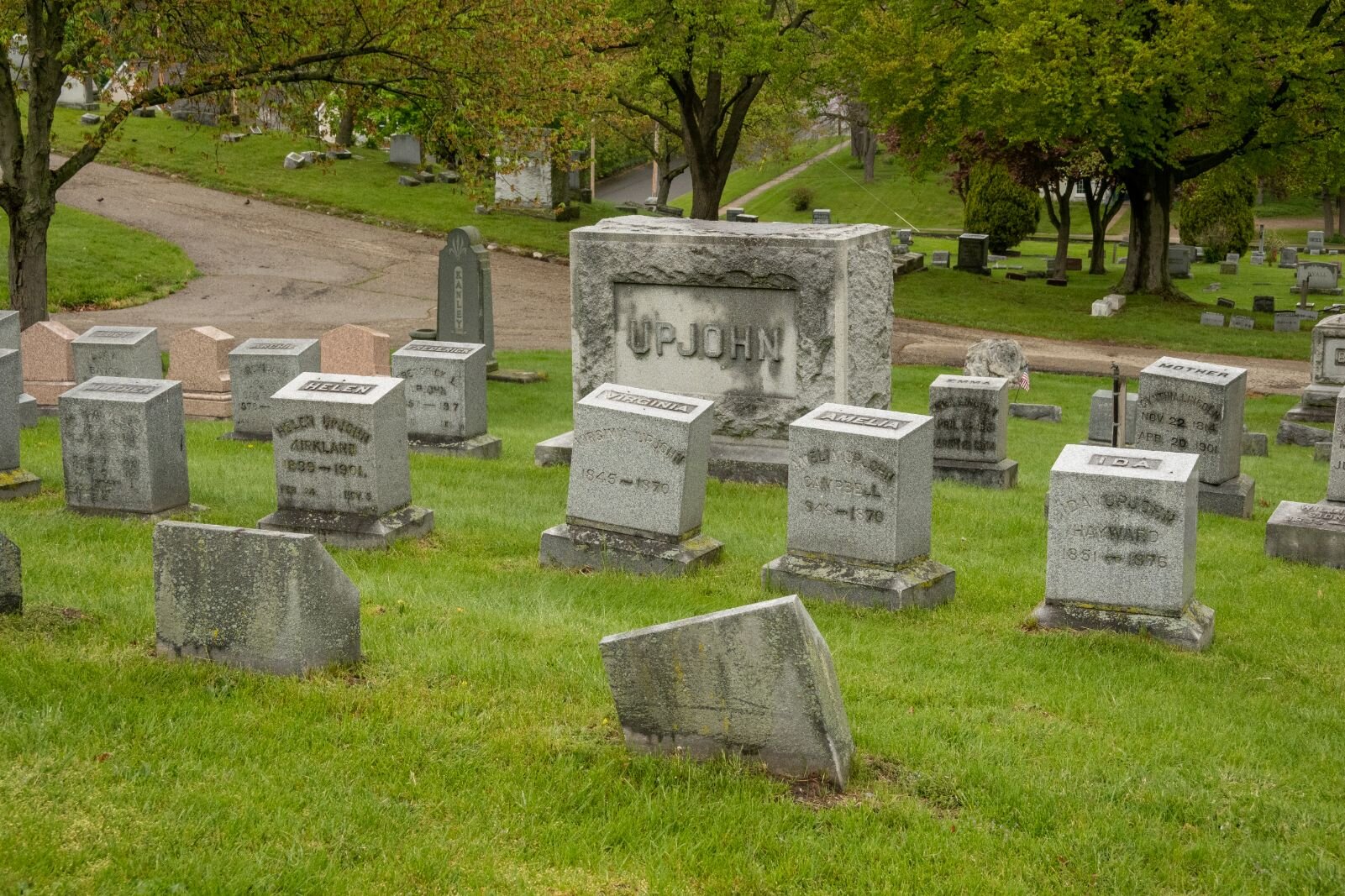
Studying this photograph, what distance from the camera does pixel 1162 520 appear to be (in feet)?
26.4

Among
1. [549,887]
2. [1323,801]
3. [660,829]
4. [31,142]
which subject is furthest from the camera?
[31,142]

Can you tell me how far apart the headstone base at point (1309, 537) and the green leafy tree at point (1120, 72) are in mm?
17382

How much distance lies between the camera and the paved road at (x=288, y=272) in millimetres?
A: 25859

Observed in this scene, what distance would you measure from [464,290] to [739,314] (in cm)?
735

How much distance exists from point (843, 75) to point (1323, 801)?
28068 millimetres

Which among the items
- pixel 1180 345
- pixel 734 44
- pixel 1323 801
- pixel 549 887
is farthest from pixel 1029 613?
pixel 734 44

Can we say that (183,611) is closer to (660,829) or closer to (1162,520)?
(660,829)

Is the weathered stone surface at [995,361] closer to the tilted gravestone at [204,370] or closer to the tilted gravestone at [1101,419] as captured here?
the tilted gravestone at [1101,419]

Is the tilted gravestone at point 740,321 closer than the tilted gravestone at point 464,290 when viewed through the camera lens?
Yes

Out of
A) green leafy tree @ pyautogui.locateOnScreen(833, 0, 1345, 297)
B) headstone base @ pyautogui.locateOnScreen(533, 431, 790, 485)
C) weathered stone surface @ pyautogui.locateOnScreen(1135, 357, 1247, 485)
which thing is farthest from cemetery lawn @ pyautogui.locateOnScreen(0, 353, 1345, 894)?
green leafy tree @ pyautogui.locateOnScreen(833, 0, 1345, 297)

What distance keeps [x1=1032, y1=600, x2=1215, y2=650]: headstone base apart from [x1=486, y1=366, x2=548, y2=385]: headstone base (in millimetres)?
12986

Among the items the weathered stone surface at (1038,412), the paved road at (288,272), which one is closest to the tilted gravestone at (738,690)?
the weathered stone surface at (1038,412)

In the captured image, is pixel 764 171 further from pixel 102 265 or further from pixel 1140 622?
pixel 1140 622

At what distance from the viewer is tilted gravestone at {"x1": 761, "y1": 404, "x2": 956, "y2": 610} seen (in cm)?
880
